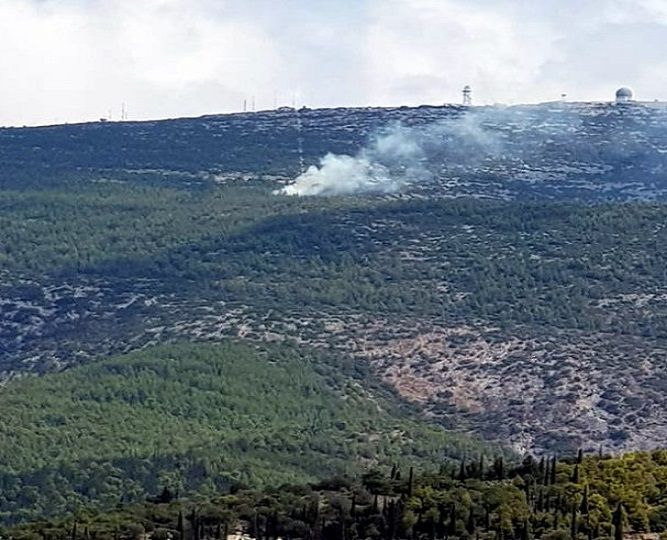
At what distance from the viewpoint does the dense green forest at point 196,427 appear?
106875 mm

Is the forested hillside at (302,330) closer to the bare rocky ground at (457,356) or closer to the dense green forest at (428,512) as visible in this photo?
the bare rocky ground at (457,356)

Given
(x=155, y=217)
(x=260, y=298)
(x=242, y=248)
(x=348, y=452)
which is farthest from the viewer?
(x=155, y=217)

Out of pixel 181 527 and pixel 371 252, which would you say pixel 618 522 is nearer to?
pixel 181 527

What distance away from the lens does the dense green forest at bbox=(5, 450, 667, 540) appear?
2598 inches

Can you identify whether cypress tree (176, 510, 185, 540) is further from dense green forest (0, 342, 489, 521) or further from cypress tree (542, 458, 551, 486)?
dense green forest (0, 342, 489, 521)

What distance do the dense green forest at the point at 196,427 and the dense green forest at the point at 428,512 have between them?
94.9 feet

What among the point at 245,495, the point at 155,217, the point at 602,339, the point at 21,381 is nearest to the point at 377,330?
the point at 602,339

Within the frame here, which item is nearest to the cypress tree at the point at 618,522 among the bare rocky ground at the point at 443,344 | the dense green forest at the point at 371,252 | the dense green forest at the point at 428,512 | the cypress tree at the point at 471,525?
the dense green forest at the point at 428,512

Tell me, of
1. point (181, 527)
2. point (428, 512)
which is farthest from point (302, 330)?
point (181, 527)

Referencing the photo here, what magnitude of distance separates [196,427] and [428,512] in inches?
2234

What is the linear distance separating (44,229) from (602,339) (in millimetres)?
54383

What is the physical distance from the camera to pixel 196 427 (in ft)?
404

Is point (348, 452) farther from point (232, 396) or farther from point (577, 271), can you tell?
point (577, 271)

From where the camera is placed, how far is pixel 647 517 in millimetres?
67188
